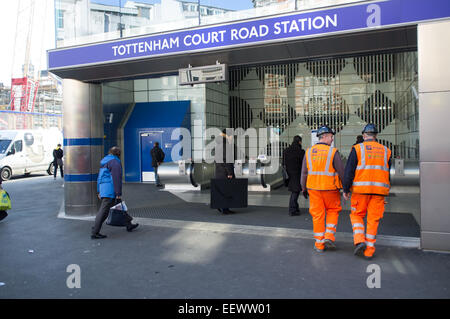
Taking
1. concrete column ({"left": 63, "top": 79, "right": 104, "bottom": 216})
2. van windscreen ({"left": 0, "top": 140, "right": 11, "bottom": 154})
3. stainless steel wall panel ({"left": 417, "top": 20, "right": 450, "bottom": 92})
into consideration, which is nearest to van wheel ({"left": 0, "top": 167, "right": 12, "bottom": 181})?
van windscreen ({"left": 0, "top": 140, "right": 11, "bottom": 154})

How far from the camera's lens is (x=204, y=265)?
204 inches

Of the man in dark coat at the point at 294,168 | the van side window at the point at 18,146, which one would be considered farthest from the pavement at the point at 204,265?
the van side window at the point at 18,146

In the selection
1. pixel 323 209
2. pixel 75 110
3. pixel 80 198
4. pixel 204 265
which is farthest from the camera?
pixel 80 198

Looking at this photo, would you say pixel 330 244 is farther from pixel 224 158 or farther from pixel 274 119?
pixel 274 119

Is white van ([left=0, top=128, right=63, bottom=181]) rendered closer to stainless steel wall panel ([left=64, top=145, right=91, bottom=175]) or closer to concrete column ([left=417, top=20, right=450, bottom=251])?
stainless steel wall panel ([left=64, top=145, right=91, bottom=175])

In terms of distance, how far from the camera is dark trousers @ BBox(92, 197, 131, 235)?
22.2ft

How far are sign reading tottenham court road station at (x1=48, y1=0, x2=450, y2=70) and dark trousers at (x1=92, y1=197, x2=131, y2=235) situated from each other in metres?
2.78

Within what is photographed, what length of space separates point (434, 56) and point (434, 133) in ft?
3.55

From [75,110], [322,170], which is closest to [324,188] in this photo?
[322,170]

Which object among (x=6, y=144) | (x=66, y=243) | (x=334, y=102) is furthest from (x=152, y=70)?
(x=334, y=102)

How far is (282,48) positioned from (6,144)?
16716 millimetres

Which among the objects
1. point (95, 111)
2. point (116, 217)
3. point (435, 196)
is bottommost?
point (116, 217)

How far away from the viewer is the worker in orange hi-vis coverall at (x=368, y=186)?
17.4 feet
